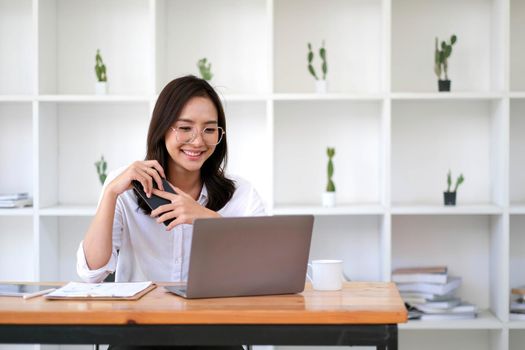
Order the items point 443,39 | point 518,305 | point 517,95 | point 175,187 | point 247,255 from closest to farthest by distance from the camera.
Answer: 1. point 247,255
2. point 175,187
3. point 517,95
4. point 518,305
5. point 443,39

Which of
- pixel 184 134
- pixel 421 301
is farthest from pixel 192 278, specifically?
pixel 421 301

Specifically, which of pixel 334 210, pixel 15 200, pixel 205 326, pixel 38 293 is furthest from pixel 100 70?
pixel 205 326

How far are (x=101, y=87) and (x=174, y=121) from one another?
136 centimetres

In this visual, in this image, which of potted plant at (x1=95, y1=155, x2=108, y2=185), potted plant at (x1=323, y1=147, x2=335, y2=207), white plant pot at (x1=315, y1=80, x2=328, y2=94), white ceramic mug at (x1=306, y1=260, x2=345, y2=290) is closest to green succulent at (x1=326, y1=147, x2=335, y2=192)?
potted plant at (x1=323, y1=147, x2=335, y2=207)

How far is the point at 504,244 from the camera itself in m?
3.75

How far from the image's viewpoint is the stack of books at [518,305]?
377 cm

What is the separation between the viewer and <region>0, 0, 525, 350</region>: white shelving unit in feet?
13.3

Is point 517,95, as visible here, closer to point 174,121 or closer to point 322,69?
point 322,69

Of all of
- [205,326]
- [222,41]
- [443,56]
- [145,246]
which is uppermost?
[222,41]

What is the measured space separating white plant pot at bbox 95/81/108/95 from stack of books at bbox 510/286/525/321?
2334 millimetres

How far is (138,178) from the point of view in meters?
2.40

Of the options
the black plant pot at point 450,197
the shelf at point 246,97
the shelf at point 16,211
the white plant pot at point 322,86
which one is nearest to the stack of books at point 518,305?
the black plant pot at point 450,197

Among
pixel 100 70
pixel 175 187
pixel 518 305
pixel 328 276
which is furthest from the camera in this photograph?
pixel 100 70

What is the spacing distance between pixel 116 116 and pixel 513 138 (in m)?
2.14
